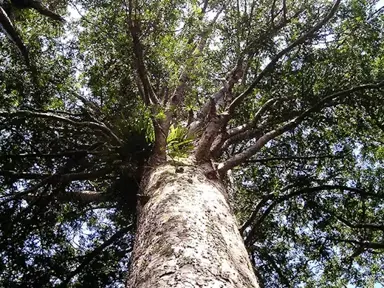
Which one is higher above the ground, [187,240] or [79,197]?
[79,197]

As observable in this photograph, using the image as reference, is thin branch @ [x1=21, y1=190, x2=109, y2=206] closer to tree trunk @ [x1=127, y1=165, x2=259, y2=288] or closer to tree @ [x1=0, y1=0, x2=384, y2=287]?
tree @ [x1=0, y1=0, x2=384, y2=287]

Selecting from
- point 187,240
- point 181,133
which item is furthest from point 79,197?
point 187,240

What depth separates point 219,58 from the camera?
7.44 m

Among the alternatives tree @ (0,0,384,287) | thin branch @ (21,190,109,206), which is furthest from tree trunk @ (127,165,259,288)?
thin branch @ (21,190,109,206)

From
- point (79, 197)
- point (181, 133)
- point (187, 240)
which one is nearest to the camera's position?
point (187, 240)

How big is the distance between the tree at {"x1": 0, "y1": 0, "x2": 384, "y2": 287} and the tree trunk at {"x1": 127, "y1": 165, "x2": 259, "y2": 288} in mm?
61

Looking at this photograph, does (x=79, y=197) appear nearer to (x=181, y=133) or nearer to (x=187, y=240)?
(x=181, y=133)

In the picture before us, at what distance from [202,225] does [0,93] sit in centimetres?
387

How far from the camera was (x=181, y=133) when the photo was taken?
5145mm

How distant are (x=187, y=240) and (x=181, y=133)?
2723 mm

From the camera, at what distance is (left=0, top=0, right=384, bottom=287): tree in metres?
4.91

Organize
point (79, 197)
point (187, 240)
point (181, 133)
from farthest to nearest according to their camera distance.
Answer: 1. point (79, 197)
2. point (181, 133)
3. point (187, 240)

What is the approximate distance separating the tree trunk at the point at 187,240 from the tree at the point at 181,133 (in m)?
0.06

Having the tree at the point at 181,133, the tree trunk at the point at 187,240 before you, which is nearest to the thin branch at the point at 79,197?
the tree at the point at 181,133
